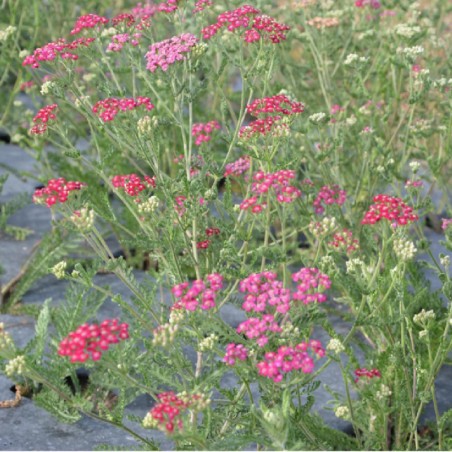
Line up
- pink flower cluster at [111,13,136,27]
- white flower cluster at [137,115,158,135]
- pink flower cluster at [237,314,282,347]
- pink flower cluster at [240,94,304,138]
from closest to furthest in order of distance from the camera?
pink flower cluster at [237,314,282,347], white flower cluster at [137,115,158,135], pink flower cluster at [240,94,304,138], pink flower cluster at [111,13,136,27]

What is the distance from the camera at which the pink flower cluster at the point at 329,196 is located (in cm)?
332

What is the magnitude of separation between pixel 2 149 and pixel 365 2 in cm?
288

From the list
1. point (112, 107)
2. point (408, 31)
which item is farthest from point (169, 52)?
point (408, 31)

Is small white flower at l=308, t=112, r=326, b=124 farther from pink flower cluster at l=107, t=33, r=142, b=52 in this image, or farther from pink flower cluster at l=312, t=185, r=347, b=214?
pink flower cluster at l=107, t=33, r=142, b=52

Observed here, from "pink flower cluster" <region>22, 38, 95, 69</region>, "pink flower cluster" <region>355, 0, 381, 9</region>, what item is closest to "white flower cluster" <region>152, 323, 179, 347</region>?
"pink flower cluster" <region>22, 38, 95, 69</region>

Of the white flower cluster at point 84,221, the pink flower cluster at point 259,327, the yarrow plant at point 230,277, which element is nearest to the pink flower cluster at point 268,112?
the yarrow plant at point 230,277

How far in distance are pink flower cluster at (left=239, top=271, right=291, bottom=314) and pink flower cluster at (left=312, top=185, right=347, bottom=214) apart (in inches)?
46.9

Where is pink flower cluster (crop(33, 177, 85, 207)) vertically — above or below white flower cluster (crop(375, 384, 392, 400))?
above

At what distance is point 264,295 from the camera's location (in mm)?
2121

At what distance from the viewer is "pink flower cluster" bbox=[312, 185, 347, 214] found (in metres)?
3.32

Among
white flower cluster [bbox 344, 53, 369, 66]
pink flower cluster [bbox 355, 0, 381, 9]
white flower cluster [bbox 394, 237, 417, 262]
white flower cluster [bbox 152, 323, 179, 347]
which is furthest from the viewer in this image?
pink flower cluster [bbox 355, 0, 381, 9]

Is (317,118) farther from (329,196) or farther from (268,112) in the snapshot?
(268,112)

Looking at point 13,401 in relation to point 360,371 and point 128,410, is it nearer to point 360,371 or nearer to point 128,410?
point 128,410

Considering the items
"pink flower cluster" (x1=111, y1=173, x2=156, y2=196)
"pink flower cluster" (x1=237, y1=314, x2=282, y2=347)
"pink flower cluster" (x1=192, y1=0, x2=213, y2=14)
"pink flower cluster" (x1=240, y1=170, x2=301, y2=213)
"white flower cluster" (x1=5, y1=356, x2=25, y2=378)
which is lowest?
"pink flower cluster" (x1=237, y1=314, x2=282, y2=347)
